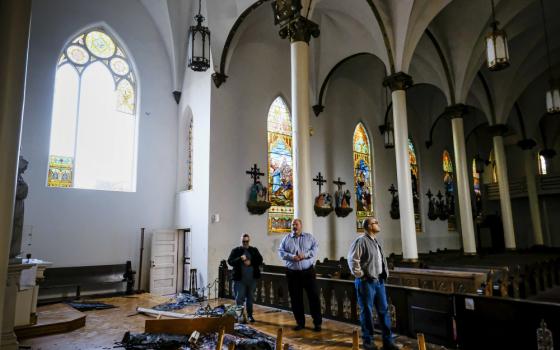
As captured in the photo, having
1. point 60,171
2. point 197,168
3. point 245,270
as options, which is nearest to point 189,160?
point 197,168

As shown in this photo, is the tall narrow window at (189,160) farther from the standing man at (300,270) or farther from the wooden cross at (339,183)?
the standing man at (300,270)

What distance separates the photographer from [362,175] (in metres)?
15.6

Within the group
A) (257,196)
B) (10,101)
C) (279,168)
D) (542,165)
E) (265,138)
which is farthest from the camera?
(542,165)

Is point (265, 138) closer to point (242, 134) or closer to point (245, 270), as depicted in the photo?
point (242, 134)

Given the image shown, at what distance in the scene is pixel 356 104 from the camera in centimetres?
1566

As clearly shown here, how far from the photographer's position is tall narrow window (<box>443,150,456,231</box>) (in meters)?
20.2

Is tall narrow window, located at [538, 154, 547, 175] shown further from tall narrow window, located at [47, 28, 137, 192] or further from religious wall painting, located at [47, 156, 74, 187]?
religious wall painting, located at [47, 156, 74, 187]

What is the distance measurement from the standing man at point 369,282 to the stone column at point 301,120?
9.35 feet

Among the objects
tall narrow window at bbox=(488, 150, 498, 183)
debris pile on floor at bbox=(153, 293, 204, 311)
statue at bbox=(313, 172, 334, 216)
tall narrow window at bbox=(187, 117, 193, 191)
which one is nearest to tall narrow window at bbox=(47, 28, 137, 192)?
tall narrow window at bbox=(187, 117, 193, 191)

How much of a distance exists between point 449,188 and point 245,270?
55.6ft

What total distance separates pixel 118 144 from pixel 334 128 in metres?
7.67

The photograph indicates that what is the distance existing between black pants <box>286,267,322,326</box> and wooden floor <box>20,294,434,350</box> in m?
0.22

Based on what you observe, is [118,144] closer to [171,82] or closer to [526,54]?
[171,82]

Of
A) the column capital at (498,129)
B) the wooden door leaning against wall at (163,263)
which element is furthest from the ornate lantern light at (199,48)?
the column capital at (498,129)
